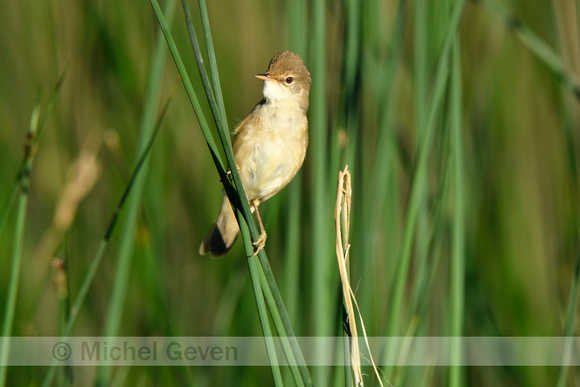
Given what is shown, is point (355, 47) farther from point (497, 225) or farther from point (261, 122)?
point (497, 225)

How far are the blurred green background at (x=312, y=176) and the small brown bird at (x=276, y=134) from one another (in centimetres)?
10

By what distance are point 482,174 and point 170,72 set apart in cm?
196

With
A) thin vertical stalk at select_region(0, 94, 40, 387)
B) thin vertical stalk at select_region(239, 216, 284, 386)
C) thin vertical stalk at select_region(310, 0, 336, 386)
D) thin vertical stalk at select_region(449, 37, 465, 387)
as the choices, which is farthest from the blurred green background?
thin vertical stalk at select_region(239, 216, 284, 386)

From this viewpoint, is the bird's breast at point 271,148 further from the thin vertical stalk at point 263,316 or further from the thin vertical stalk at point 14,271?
the thin vertical stalk at point 263,316

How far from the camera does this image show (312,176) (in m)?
2.47

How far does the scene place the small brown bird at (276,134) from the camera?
2512 millimetres

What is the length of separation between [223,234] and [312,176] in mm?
640

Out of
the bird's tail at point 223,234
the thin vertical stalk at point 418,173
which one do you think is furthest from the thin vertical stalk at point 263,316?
the bird's tail at point 223,234

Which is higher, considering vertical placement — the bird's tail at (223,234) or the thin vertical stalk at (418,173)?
the thin vertical stalk at (418,173)

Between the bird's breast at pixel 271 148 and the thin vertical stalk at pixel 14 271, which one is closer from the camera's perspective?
the thin vertical stalk at pixel 14 271

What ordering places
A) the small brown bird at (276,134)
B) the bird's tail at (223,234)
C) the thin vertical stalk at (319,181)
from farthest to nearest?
the bird's tail at (223,234)
the small brown bird at (276,134)
the thin vertical stalk at (319,181)

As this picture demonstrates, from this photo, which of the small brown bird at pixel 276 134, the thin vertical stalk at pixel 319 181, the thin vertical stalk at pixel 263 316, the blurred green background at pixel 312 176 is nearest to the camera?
the thin vertical stalk at pixel 263 316

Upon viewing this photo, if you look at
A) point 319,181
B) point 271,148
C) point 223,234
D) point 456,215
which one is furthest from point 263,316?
point 223,234

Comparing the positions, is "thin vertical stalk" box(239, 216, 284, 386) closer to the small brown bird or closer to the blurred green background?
the blurred green background
